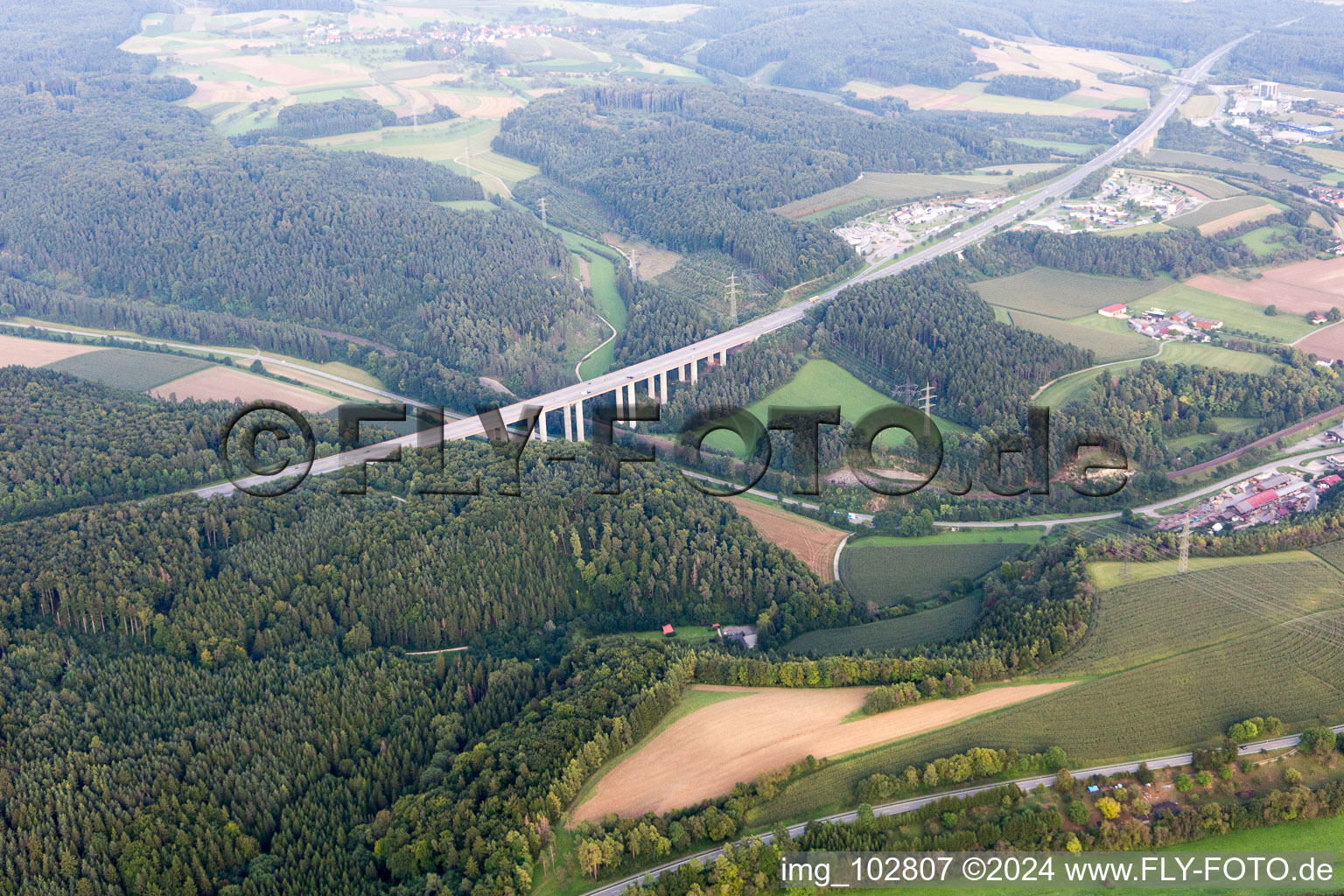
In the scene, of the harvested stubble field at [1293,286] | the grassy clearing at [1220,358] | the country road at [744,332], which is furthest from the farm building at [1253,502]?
the country road at [744,332]

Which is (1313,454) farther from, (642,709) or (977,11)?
(977,11)

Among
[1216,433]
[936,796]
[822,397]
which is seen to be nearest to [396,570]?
[936,796]

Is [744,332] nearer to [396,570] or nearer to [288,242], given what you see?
[396,570]

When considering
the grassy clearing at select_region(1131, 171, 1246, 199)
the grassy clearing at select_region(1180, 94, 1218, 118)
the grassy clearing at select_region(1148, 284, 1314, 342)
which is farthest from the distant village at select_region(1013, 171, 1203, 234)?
the grassy clearing at select_region(1180, 94, 1218, 118)

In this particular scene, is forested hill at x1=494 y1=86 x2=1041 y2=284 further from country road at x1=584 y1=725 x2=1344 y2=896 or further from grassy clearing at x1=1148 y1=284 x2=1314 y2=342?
country road at x1=584 y1=725 x2=1344 y2=896

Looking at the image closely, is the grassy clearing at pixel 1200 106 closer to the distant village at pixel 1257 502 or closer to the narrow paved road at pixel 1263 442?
the narrow paved road at pixel 1263 442

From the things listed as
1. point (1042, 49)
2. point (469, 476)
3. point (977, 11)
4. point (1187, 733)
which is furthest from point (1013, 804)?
point (977, 11)
